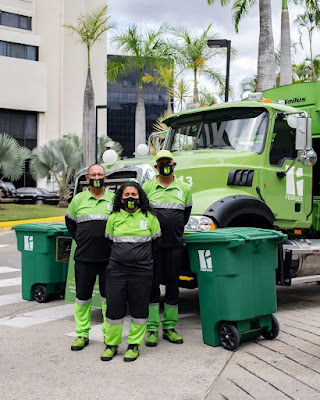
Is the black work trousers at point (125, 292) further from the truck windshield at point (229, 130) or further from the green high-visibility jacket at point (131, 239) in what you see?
the truck windshield at point (229, 130)

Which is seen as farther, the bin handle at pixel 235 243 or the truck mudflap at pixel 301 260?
the truck mudflap at pixel 301 260

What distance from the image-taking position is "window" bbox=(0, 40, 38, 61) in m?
43.5

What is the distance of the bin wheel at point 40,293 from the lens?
26.6ft

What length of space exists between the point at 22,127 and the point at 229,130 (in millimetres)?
39204

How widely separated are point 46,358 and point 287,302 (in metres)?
4.26

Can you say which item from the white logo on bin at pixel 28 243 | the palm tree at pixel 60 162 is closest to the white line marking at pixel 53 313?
the white logo on bin at pixel 28 243

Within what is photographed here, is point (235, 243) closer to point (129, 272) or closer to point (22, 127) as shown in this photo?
point (129, 272)

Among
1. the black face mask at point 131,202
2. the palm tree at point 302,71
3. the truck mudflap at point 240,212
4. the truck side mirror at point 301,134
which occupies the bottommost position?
the truck mudflap at point 240,212

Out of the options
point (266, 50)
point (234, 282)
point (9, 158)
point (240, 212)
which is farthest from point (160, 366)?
point (9, 158)

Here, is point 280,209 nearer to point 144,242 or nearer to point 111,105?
point 144,242

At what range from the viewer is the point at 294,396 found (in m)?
4.43

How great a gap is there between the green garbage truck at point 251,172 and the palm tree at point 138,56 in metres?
20.1

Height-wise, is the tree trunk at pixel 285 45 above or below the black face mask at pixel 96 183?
above

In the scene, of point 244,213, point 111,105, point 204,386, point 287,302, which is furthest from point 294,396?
point 111,105
